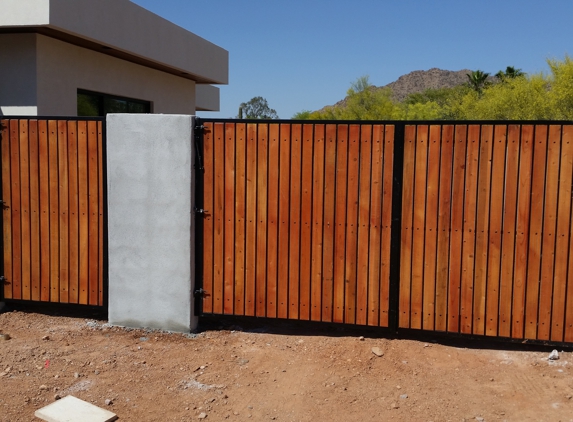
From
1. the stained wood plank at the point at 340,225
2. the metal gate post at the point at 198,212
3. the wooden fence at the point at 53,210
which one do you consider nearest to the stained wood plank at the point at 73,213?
the wooden fence at the point at 53,210

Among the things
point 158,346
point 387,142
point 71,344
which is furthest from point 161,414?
point 387,142

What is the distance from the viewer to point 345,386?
14.4 feet

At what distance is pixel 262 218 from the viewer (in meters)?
5.40

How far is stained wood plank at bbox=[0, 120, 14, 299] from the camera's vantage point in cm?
588

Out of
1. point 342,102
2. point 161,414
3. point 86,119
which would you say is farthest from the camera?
point 342,102

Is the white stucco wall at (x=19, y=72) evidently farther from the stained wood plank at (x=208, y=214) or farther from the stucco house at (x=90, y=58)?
the stained wood plank at (x=208, y=214)

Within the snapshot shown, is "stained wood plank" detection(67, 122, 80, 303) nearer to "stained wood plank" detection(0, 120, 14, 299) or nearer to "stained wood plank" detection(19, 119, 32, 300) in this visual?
"stained wood plank" detection(19, 119, 32, 300)

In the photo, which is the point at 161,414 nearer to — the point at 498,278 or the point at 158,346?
the point at 158,346

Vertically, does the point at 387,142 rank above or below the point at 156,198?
above

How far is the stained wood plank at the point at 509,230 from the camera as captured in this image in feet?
15.9

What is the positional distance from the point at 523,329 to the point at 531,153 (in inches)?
61.9

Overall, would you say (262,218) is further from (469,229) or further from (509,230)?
(509,230)

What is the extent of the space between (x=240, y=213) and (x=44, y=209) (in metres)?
2.16

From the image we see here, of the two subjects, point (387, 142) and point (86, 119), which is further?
point (86, 119)
